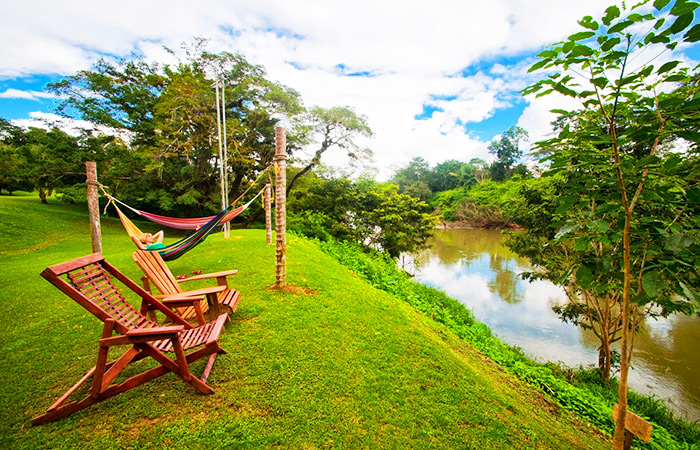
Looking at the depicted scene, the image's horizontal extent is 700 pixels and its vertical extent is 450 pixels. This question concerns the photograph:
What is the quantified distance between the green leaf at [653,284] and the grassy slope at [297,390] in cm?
147

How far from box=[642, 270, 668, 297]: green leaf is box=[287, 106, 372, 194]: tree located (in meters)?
12.8

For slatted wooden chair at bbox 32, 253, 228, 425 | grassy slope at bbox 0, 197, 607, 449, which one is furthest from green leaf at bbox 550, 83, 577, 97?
slatted wooden chair at bbox 32, 253, 228, 425

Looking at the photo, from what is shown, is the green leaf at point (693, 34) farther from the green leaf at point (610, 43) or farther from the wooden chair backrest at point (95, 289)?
the wooden chair backrest at point (95, 289)

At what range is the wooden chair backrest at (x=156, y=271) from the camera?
293cm

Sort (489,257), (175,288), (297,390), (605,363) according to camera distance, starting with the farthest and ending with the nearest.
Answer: (489,257), (605,363), (175,288), (297,390)

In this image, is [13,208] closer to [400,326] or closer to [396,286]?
[396,286]

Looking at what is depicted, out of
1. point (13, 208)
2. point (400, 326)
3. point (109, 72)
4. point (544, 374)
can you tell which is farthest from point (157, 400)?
point (109, 72)

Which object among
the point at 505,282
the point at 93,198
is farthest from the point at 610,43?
the point at 505,282

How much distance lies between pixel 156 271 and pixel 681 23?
414 centimetres

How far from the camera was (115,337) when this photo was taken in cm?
165

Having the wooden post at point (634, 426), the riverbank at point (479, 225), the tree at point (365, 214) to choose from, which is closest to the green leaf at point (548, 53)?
the wooden post at point (634, 426)

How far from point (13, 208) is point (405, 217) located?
1639cm

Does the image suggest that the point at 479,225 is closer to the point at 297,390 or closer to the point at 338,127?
the point at 338,127

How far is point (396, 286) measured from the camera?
6.25 m
